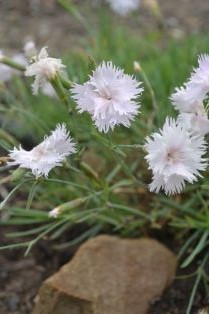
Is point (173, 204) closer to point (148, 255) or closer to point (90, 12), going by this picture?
point (148, 255)

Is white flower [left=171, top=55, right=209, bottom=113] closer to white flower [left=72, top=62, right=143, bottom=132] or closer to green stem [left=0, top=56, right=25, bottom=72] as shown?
white flower [left=72, top=62, right=143, bottom=132]

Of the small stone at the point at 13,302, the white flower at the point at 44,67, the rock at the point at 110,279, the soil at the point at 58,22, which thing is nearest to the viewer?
the white flower at the point at 44,67

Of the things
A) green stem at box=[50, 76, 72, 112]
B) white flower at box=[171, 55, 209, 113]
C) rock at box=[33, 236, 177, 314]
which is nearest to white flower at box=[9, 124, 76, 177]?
green stem at box=[50, 76, 72, 112]

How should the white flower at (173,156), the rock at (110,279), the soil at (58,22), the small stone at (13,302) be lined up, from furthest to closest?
1. the soil at (58,22)
2. the small stone at (13,302)
3. the rock at (110,279)
4. the white flower at (173,156)

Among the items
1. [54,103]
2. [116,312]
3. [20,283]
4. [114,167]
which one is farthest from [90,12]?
[116,312]

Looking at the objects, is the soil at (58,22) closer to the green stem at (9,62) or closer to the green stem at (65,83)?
the green stem at (9,62)

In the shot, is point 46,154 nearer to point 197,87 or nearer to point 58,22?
point 197,87

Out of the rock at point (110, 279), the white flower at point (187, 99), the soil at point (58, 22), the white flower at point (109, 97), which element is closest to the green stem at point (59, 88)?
the white flower at point (109, 97)

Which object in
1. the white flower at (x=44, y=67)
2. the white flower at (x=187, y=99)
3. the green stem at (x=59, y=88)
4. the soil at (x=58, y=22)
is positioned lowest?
the white flower at (x=187, y=99)

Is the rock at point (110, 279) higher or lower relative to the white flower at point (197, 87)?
lower
